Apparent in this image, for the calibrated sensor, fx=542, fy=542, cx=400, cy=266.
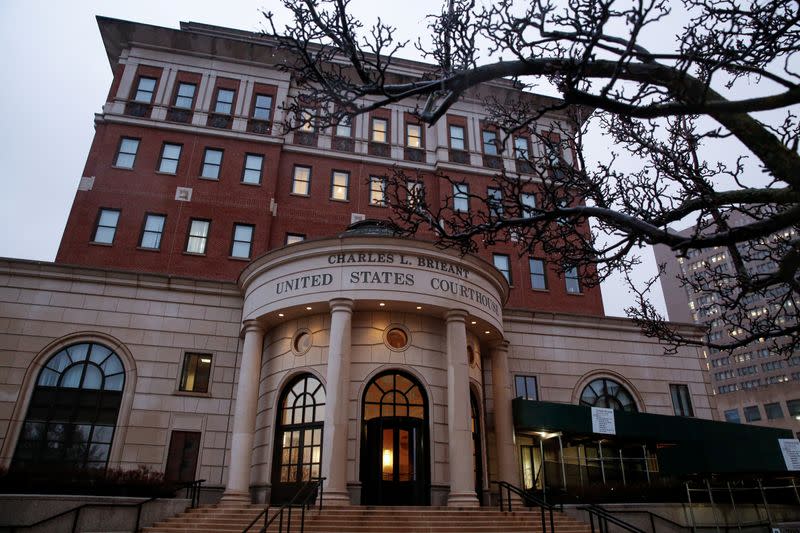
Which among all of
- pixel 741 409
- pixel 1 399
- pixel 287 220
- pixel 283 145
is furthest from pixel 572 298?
pixel 741 409

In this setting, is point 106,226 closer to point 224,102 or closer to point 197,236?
point 197,236

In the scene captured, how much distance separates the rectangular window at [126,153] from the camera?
25797 mm

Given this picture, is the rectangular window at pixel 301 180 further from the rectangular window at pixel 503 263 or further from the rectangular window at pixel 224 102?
the rectangular window at pixel 503 263

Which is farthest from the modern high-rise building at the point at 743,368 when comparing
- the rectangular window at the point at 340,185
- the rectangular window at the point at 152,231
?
the rectangular window at the point at 152,231

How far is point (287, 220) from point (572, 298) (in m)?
15.1

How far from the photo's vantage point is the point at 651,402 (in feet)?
82.8

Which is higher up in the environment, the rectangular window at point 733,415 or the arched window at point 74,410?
the rectangular window at point 733,415

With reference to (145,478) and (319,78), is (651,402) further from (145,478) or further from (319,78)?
(319,78)

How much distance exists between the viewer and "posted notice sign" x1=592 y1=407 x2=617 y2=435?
2106cm

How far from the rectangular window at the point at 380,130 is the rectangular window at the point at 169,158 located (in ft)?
33.0

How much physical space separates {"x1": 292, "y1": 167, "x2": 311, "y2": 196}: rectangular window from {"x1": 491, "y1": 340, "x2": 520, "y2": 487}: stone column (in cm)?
1243

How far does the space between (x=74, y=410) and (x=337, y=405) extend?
10.5 metres

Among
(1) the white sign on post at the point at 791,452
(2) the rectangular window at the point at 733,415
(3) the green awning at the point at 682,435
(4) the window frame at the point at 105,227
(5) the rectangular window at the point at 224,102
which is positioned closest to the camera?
(3) the green awning at the point at 682,435

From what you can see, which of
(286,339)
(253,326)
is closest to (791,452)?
(286,339)
